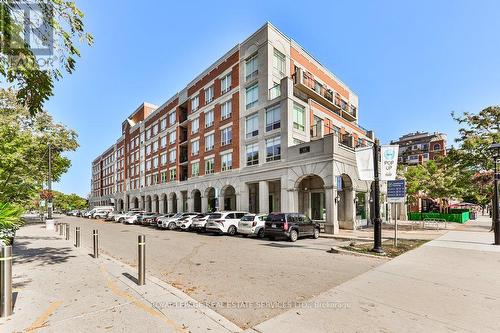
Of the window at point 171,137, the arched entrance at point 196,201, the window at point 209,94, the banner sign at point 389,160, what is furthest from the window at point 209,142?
the banner sign at point 389,160

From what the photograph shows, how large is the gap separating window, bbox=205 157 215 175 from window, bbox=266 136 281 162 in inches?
391

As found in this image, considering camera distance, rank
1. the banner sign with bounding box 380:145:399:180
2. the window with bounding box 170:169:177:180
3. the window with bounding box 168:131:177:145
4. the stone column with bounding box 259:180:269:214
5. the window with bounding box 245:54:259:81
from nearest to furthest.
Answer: the banner sign with bounding box 380:145:399:180, the stone column with bounding box 259:180:269:214, the window with bounding box 245:54:259:81, the window with bounding box 170:169:177:180, the window with bounding box 168:131:177:145

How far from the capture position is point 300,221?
17141 millimetres

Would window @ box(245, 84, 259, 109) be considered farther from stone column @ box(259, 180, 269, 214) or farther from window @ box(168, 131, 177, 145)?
window @ box(168, 131, 177, 145)

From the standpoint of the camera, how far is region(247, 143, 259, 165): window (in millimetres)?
27875

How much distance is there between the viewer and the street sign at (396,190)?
1345cm

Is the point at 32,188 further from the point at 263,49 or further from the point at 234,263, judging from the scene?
the point at 263,49

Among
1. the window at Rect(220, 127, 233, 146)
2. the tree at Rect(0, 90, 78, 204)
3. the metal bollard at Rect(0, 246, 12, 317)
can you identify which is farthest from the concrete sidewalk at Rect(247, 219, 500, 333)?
the window at Rect(220, 127, 233, 146)

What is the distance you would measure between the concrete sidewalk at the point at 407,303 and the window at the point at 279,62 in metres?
22.3

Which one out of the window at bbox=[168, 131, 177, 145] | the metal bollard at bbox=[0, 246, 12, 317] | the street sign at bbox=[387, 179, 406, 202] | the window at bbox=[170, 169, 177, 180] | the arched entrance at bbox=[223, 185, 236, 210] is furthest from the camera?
the window at bbox=[168, 131, 177, 145]

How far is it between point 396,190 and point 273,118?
14545mm

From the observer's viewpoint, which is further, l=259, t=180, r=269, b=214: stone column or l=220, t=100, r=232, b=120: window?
l=220, t=100, r=232, b=120: window

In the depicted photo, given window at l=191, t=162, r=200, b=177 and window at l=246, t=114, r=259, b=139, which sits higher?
window at l=246, t=114, r=259, b=139

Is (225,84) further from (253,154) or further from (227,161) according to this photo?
(253,154)
